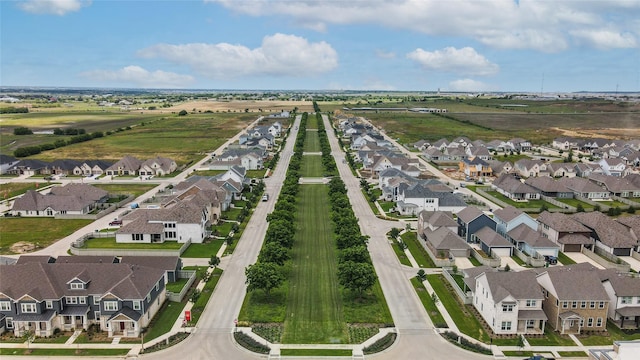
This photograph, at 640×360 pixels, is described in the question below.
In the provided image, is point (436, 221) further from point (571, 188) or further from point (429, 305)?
point (571, 188)

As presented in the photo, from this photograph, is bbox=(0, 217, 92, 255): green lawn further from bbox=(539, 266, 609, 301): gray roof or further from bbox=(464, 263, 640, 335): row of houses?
bbox=(539, 266, 609, 301): gray roof

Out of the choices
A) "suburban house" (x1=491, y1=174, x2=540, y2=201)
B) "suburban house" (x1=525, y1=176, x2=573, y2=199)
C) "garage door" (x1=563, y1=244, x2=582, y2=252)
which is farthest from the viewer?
"suburban house" (x1=525, y1=176, x2=573, y2=199)

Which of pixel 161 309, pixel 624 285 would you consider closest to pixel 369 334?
pixel 161 309

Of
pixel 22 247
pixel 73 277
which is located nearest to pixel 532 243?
pixel 73 277

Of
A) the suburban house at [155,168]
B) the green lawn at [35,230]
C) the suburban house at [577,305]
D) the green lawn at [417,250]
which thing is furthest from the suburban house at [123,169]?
the suburban house at [577,305]

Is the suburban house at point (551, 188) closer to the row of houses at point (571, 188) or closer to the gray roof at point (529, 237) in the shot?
the row of houses at point (571, 188)

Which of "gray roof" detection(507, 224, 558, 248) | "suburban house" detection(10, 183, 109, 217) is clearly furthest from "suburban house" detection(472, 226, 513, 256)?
"suburban house" detection(10, 183, 109, 217)

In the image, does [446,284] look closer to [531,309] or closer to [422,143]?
[531,309]
